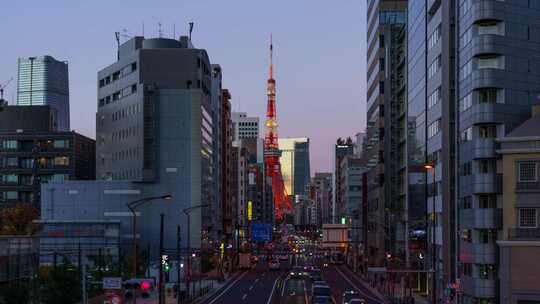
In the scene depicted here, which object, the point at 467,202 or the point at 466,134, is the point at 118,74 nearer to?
the point at 466,134

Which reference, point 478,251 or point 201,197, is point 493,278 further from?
point 201,197

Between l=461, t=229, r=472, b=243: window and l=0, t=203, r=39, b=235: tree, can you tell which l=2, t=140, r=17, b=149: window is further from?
l=461, t=229, r=472, b=243: window

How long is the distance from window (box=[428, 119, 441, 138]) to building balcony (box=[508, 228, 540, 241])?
24.4 metres

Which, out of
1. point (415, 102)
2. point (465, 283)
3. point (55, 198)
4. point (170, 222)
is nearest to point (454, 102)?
point (465, 283)

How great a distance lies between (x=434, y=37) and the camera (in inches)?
3565

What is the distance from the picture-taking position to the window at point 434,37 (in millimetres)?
88062

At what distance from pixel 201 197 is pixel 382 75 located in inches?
1499

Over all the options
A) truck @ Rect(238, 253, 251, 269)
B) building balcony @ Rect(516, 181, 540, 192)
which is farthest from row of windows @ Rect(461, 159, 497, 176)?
truck @ Rect(238, 253, 251, 269)

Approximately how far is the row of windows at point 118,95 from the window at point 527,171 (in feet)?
350

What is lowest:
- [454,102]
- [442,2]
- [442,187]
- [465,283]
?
[465,283]

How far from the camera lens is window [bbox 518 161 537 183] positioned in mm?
65000

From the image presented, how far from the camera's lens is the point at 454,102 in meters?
81.9

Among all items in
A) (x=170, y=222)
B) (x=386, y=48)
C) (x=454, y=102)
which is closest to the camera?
(x=454, y=102)

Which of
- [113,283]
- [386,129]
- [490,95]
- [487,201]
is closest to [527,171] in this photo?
[487,201]
